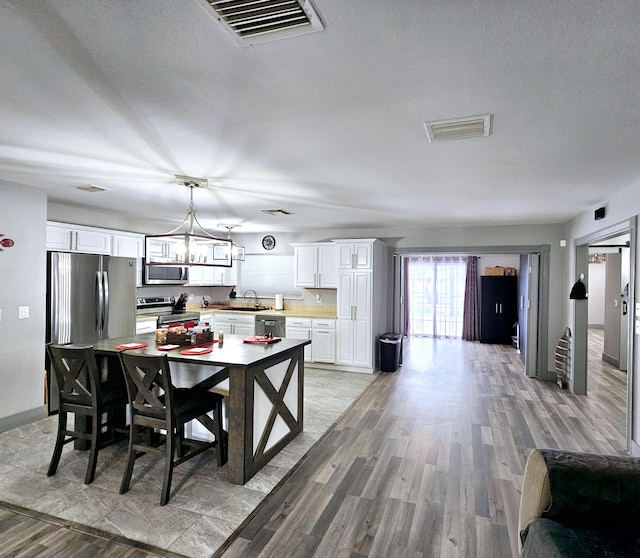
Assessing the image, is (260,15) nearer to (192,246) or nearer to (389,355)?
(192,246)

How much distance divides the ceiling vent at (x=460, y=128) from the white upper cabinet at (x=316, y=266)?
4.28 m

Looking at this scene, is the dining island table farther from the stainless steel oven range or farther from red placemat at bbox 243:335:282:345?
the stainless steel oven range

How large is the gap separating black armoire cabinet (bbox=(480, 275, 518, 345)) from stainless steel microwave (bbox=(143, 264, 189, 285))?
6892 millimetres

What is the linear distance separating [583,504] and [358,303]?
4.68 metres

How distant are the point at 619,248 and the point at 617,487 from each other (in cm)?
671

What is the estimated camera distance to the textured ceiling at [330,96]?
1.37 m

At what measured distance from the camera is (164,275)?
6.48m

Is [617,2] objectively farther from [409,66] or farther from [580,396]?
[580,396]

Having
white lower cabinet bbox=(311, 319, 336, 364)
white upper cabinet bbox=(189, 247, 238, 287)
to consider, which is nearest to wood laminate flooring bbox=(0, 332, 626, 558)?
white lower cabinet bbox=(311, 319, 336, 364)

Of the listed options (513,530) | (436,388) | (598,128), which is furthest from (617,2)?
(436,388)

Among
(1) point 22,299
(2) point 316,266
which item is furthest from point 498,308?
(1) point 22,299

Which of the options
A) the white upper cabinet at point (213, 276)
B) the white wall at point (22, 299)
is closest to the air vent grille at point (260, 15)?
the white wall at point (22, 299)

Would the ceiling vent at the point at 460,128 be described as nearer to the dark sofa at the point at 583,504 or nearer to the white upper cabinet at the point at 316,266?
the dark sofa at the point at 583,504

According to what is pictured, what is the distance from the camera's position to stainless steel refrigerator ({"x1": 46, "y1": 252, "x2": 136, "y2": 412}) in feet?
13.9
